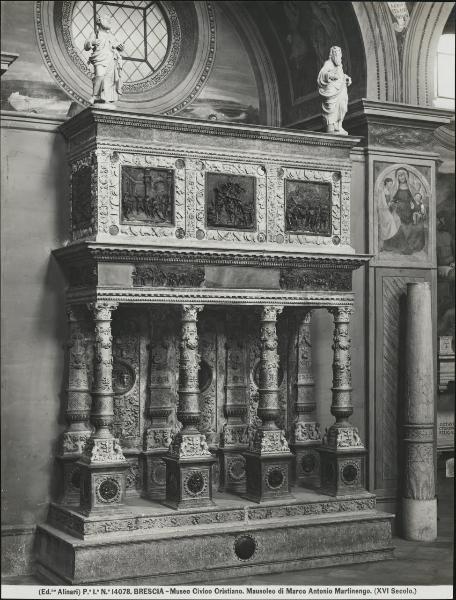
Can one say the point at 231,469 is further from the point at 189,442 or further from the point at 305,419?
the point at 189,442

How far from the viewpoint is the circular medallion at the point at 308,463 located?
1361 centimetres

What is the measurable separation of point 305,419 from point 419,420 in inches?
56.4

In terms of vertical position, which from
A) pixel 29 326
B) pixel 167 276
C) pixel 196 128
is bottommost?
pixel 29 326

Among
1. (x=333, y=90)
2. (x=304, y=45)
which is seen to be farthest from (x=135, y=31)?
(x=333, y=90)

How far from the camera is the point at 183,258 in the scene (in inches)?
475

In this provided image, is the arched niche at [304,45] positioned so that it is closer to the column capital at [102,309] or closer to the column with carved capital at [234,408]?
the column with carved capital at [234,408]

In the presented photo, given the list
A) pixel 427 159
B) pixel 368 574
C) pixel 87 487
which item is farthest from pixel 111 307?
pixel 427 159

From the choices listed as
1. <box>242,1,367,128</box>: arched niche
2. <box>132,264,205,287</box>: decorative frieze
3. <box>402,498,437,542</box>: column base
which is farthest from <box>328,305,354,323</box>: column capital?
<box>242,1,367,128</box>: arched niche

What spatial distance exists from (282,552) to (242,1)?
719 centimetres

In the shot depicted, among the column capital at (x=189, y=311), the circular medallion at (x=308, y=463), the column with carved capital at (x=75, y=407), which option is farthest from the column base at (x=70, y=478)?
the circular medallion at (x=308, y=463)

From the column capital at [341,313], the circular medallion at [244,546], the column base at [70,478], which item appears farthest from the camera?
the column capital at [341,313]

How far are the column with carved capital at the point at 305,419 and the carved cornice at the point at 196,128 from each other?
216cm

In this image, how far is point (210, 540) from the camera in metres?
11.9

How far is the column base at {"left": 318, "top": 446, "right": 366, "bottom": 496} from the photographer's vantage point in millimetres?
12969
